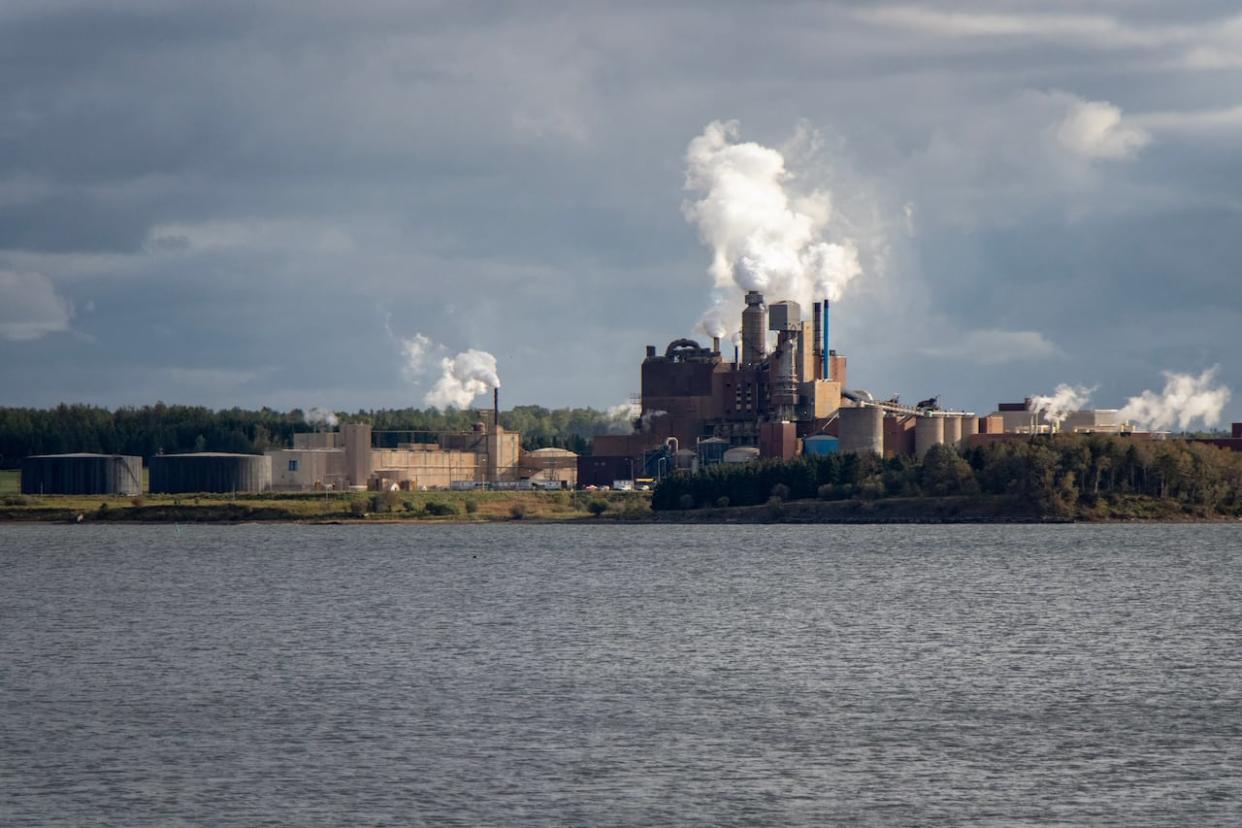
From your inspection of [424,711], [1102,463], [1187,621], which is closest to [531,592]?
[1187,621]

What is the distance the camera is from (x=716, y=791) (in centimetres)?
3534

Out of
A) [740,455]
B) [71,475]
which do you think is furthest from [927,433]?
[71,475]

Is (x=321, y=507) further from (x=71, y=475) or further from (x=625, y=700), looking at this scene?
(x=625, y=700)

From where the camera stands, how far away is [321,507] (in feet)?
573

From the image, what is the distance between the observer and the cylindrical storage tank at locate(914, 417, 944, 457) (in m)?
177

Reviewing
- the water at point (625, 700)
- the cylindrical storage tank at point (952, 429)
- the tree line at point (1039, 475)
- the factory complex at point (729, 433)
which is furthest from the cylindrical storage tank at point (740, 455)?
the water at point (625, 700)

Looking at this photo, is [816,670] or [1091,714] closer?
[1091,714]

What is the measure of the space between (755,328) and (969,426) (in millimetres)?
23507

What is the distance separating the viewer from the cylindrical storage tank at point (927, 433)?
6959 inches

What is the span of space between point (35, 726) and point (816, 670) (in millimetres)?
21734

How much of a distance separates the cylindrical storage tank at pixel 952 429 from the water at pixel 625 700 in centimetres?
8117

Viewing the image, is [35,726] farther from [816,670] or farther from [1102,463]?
[1102,463]

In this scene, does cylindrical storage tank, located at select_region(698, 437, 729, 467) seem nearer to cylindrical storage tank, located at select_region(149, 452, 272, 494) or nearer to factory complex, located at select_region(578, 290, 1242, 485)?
factory complex, located at select_region(578, 290, 1242, 485)

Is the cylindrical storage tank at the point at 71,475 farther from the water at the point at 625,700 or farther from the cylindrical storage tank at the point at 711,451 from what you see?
the water at the point at 625,700
